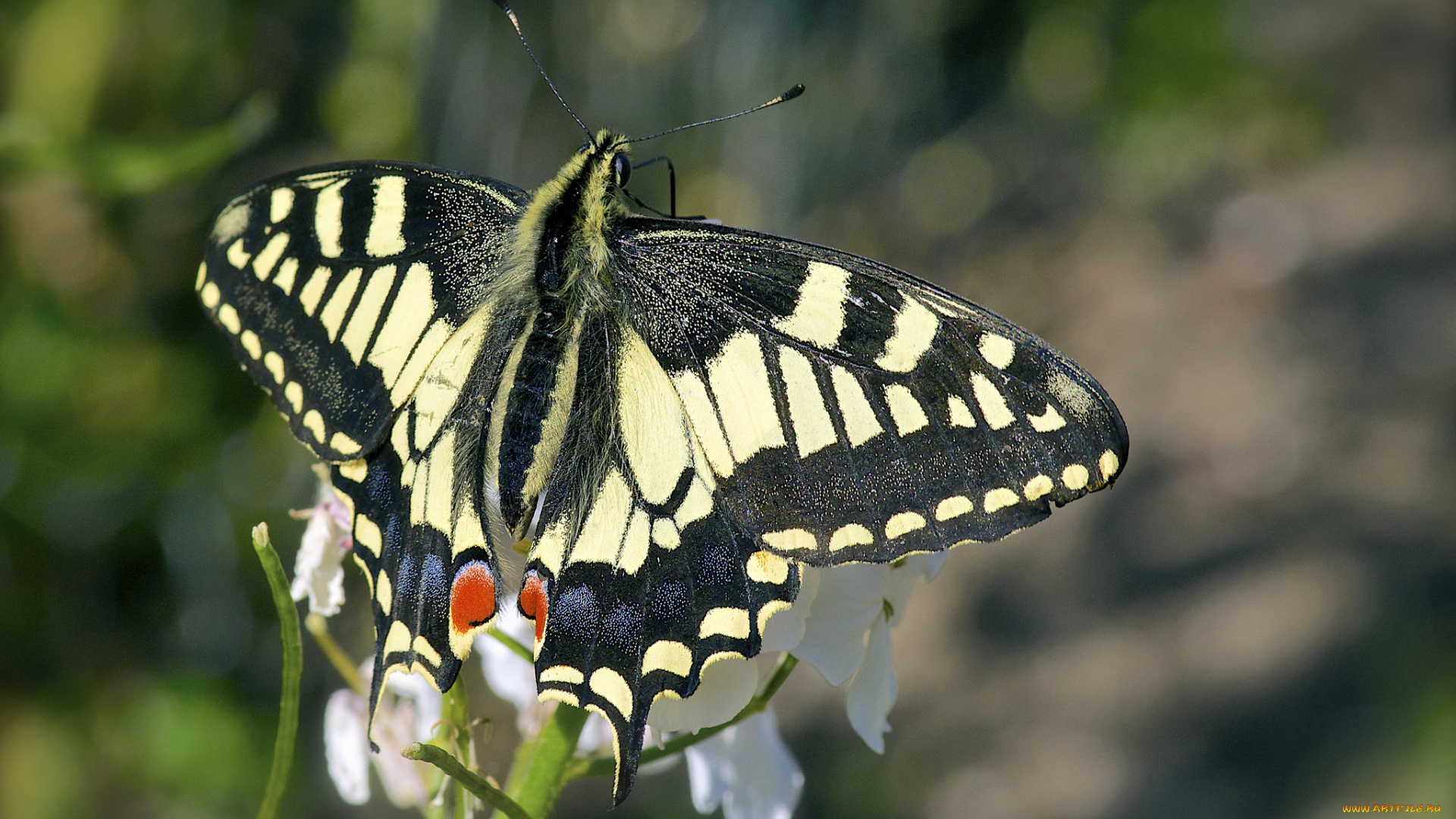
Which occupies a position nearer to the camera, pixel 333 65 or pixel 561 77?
pixel 333 65

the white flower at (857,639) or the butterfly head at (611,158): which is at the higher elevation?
the butterfly head at (611,158)

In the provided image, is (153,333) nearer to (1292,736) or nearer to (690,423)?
(690,423)

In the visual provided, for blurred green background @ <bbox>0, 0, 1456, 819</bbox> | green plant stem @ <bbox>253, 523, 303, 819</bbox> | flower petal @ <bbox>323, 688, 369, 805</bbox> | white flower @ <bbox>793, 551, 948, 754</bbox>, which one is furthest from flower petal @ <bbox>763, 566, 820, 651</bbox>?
blurred green background @ <bbox>0, 0, 1456, 819</bbox>

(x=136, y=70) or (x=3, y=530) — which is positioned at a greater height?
(x=136, y=70)

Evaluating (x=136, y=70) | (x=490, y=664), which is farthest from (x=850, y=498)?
(x=136, y=70)

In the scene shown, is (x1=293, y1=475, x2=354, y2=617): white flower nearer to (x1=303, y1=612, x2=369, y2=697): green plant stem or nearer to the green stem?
(x1=303, y1=612, x2=369, y2=697): green plant stem

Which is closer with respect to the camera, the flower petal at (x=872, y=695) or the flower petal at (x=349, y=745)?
the flower petal at (x=872, y=695)

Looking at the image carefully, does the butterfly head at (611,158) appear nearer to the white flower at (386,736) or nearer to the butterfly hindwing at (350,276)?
the butterfly hindwing at (350,276)

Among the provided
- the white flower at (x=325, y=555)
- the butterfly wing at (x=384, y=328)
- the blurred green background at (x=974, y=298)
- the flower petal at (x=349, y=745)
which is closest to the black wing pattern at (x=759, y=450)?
the butterfly wing at (x=384, y=328)
